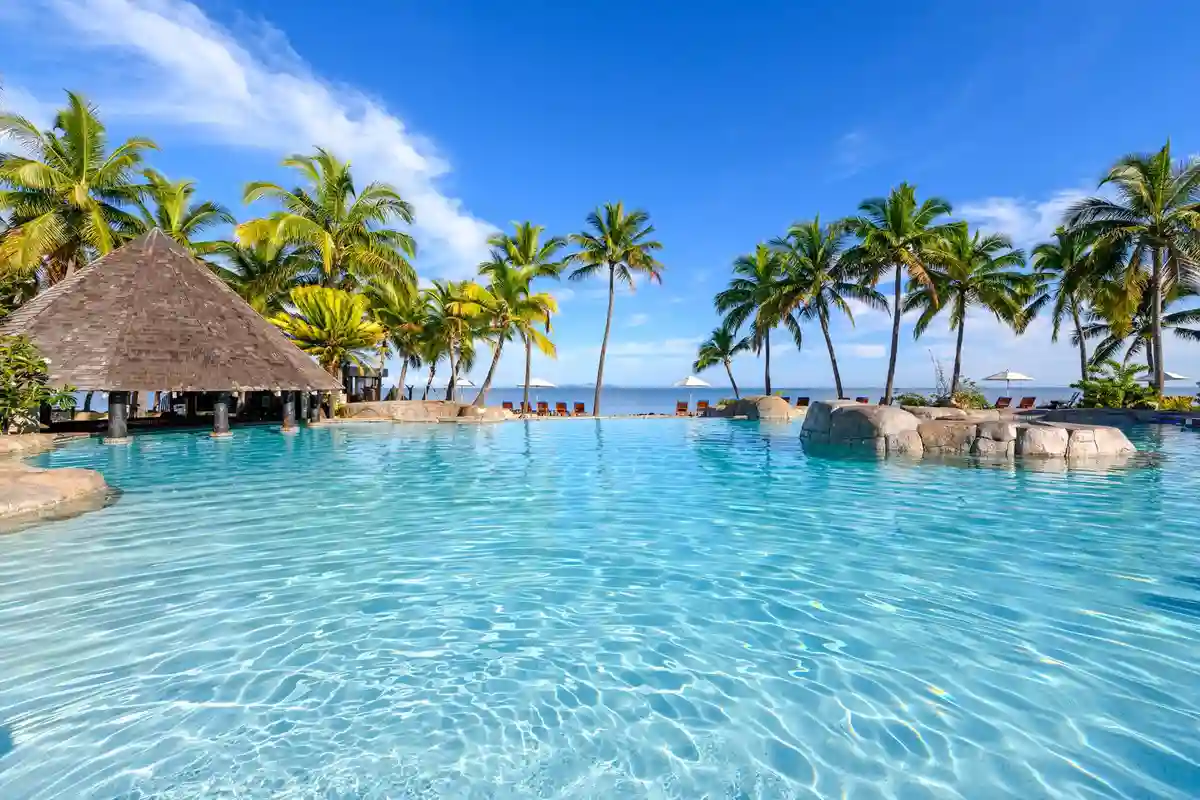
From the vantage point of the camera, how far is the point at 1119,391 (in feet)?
73.6

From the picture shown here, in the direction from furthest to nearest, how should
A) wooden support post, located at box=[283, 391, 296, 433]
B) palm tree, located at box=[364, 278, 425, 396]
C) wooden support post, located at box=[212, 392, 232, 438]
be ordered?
palm tree, located at box=[364, 278, 425, 396] → wooden support post, located at box=[283, 391, 296, 433] → wooden support post, located at box=[212, 392, 232, 438]

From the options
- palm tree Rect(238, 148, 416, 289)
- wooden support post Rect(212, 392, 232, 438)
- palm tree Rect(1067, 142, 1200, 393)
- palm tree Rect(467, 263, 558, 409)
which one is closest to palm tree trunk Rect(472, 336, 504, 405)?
palm tree Rect(467, 263, 558, 409)

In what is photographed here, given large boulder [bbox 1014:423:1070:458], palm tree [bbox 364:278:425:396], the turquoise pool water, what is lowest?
the turquoise pool water

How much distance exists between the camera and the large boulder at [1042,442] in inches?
498

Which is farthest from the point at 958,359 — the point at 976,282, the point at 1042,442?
the point at 1042,442

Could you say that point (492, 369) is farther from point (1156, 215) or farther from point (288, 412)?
point (1156, 215)

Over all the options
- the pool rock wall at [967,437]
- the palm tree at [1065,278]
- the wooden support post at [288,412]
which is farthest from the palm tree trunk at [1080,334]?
the wooden support post at [288,412]

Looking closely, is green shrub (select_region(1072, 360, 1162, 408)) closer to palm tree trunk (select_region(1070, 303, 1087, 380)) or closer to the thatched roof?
palm tree trunk (select_region(1070, 303, 1087, 380))

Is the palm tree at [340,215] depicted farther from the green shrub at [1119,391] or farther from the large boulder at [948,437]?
the green shrub at [1119,391]

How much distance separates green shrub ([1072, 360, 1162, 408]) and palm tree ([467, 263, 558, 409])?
893 inches

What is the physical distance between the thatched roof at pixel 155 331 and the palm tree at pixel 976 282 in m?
26.0

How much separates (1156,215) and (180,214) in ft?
126

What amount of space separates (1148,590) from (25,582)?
372 inches

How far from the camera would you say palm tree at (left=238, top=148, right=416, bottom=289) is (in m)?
23.3
